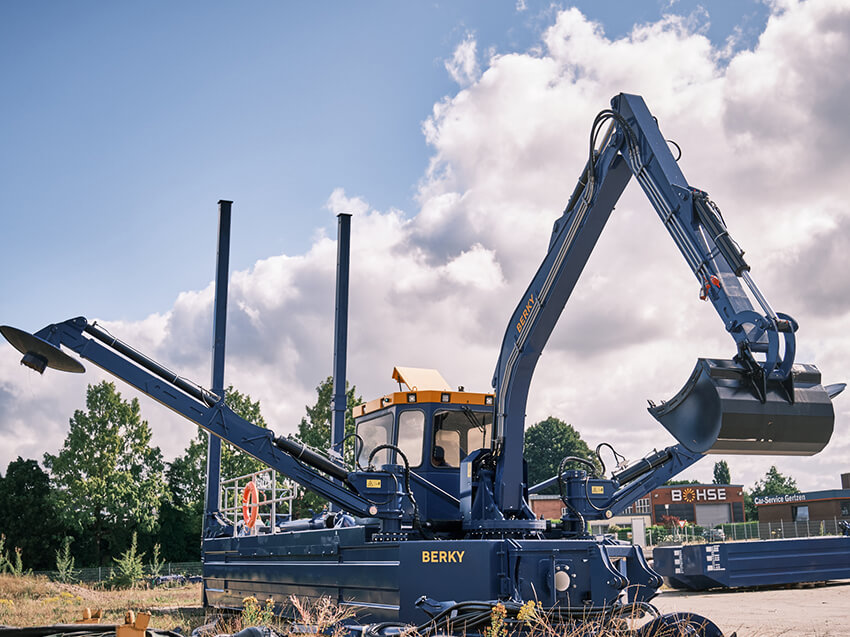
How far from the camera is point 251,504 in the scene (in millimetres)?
15883

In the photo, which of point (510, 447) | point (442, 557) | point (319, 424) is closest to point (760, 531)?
point (319, 424)

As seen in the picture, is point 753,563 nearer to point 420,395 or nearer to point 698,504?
point 420,395

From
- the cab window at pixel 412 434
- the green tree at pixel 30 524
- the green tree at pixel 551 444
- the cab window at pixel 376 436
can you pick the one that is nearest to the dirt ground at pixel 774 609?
the cab window at pixel 412 434

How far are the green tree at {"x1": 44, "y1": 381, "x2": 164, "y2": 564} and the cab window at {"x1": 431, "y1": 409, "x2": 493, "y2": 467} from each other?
30839mm

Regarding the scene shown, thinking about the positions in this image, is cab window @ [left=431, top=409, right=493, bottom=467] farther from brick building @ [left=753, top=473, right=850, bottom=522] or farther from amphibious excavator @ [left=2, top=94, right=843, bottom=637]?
brick building @ [left=753, top=473, right=850, bottom=522]

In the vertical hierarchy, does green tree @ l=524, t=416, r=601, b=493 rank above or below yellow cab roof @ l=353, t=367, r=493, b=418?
above

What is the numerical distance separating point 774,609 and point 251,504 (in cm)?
1083

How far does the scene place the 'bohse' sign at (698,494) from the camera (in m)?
81.9

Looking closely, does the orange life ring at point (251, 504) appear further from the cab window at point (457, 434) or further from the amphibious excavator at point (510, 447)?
the cab window at point (457, 434)

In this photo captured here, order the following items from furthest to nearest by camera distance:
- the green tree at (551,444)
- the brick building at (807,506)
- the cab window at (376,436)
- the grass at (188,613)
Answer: the green tree at (551,444)
the brick building at (807,506)
the cab window at (376,436)
the grass at (188,613)

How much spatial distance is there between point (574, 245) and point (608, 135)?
4.58 feet

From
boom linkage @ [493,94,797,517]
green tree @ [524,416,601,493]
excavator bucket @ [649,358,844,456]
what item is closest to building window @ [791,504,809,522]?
green tree @ [524,416,601,493]

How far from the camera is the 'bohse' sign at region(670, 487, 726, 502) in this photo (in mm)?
81875

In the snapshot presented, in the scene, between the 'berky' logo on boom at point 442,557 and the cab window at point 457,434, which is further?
the cab window at point 457,434
